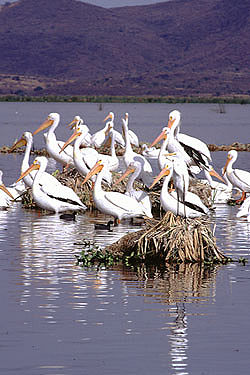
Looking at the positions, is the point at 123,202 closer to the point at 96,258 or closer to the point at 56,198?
the point at 56,198

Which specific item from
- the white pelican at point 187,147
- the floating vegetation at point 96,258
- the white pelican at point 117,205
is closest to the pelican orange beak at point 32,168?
the white pelican at point 117,205

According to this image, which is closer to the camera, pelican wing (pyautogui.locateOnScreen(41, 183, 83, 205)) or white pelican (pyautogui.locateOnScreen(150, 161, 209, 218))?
white pelican (pyautogui.locateOnScreen(150, 161, 209, 218))

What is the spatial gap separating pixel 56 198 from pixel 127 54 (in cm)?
16063

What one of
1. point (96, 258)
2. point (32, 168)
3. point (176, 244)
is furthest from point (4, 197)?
point (176, 244)

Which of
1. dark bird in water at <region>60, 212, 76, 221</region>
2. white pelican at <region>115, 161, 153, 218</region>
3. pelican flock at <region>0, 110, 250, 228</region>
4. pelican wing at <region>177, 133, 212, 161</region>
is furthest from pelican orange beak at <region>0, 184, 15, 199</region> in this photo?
pelican wing at <region>177, 133, 212, 161</region>

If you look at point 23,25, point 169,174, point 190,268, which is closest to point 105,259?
point 190,268

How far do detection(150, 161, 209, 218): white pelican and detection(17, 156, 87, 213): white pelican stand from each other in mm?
2002

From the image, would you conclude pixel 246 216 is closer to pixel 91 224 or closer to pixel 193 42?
pixel 91 224

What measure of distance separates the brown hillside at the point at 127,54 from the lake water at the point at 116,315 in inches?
5088

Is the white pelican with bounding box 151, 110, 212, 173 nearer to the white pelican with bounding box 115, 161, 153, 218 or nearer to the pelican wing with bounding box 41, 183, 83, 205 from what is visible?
the white pelican with bounding box 115, 161, 153, 218

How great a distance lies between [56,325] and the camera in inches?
293

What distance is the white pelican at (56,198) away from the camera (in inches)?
568

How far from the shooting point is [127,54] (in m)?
173

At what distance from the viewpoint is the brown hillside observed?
145 metres
